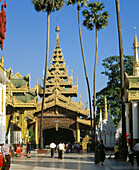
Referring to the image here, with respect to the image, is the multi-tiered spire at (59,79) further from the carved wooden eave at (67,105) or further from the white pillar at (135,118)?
the white pillar at (135,118)

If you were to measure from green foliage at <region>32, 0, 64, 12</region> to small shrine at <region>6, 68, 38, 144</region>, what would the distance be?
24.1 ft

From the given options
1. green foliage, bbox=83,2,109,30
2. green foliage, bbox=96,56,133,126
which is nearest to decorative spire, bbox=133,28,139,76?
green foliage, bbox=83,2,109,30

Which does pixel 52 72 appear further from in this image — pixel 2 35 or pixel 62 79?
pixel 2 35

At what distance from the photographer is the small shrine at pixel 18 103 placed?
46812 mm

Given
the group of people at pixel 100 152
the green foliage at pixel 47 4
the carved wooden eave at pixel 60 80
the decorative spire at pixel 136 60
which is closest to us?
the group of people at pixel 100 152

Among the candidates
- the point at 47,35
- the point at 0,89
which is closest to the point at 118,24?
the point at 0,89

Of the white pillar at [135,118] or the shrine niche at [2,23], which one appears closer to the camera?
the shrine niche at [2,23]

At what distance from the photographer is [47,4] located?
151 ft

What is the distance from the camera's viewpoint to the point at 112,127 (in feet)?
167

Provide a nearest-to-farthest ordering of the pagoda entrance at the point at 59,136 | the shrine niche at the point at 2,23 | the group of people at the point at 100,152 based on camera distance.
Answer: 1. the group of people at the point at 100,152
2. the shrine niche at the point at 2,23
3. the pagoda entrance at the point at 59,136

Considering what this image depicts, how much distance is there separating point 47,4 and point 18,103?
1217 cm

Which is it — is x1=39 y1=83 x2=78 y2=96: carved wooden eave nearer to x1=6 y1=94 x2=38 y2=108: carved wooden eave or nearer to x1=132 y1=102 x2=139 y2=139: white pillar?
x1=6 y1=94 x2=38 y2=108: carved wooden eave

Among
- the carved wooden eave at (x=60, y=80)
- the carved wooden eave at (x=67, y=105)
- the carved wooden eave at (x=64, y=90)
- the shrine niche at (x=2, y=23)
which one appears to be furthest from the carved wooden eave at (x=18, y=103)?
the carved wooden eave at (x=60, y=80)

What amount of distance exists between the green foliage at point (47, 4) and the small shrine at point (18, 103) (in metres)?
7.33
